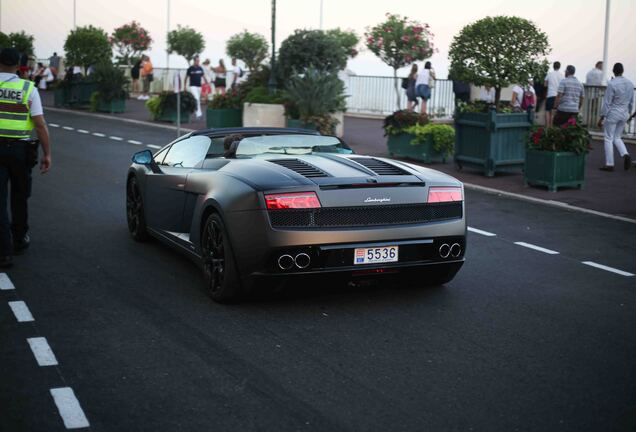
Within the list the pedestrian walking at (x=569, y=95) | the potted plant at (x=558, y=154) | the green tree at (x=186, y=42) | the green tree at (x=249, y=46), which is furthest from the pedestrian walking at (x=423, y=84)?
the green tree at (x=186, y=42)

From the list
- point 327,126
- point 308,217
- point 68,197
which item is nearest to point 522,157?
point 327,126

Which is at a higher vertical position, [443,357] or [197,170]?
[197,170]

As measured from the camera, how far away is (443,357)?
6082 millimetres

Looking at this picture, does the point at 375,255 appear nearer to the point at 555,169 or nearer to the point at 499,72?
the point at 555,169

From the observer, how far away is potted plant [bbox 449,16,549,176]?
675 inches

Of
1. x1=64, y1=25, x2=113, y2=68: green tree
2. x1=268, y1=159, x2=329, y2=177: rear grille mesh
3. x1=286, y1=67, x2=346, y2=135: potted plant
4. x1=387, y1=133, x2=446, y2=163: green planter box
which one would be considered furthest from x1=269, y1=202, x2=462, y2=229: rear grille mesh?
x1=64, y1=25, x2=113, y2=68: green tree

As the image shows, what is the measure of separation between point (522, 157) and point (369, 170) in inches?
422

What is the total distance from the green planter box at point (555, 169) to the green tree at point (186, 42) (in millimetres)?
57158

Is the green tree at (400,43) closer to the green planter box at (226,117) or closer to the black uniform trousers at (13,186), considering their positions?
the green planter box at (226,117)

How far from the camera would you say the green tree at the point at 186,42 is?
70.4m

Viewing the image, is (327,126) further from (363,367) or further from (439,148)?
(363,367)

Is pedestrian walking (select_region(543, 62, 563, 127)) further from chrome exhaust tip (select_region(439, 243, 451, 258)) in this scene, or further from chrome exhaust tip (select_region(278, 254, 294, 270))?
chrome exhaust tip (select_region(278, 254, 294, 270))

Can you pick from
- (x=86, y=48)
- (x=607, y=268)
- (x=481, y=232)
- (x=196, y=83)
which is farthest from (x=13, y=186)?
(x=86, y=48)

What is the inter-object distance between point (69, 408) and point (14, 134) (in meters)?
4.49
